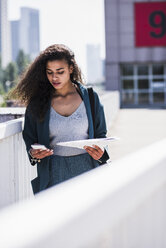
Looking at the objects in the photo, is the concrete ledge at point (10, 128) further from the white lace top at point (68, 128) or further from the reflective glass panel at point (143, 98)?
the reflective glass panel at point (143, 98)

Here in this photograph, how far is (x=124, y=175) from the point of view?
109cm

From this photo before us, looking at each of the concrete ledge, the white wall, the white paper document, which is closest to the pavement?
the white wall

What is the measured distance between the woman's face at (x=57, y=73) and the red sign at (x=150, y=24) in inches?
1314

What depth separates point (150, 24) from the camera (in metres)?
35.2

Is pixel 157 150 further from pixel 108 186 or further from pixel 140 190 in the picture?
pixel 108 186

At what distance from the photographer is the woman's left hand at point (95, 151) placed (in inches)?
113

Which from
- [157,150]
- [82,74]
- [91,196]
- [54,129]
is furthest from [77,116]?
[91,196]

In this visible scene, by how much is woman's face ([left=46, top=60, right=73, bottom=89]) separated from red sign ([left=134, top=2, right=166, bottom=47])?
33.4 m

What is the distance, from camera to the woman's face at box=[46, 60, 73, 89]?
3.04 m

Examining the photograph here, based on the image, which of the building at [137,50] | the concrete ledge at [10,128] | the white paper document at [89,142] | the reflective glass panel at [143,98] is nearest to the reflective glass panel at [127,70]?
the building at [137,50]

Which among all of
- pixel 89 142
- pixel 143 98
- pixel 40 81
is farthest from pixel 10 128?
pixel 143 98

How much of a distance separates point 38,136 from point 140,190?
6.33 ft

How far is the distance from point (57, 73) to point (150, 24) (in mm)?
33554

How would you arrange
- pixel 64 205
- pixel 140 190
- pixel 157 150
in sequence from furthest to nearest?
pixel 157 150
pixel 140 190
pixel 64 205
